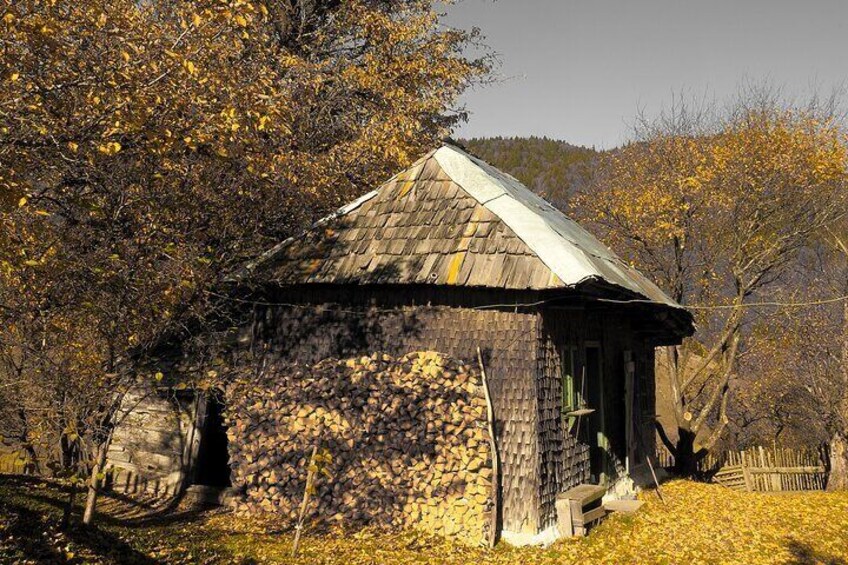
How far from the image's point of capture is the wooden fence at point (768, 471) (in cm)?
1880

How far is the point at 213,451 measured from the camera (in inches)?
480

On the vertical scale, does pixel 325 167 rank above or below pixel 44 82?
above

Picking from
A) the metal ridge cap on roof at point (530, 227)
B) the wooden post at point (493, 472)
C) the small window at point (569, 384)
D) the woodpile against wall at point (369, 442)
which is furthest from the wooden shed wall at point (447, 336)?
the small window at point (569, 384)

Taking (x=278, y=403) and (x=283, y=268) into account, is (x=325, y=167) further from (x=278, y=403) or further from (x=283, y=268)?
(x=278, y=403)

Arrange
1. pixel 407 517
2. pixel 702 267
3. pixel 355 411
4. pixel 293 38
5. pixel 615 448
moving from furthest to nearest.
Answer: pixel 702 267
pixel 293 38
pixel 615 448
pixel 355 411
pixel 407 517

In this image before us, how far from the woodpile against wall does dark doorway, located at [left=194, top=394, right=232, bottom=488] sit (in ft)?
3.73

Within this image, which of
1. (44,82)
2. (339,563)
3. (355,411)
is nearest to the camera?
(44,82)

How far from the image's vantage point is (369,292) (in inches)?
391

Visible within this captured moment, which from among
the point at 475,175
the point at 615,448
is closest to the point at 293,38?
the point at 475,175

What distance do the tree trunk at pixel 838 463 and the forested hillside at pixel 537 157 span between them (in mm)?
43457

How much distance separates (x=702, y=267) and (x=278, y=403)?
50.0 feet

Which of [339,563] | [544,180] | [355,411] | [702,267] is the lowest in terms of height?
[339,563]

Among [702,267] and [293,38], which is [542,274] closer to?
[293,38]

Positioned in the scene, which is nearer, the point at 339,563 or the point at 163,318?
the point at 339,563
